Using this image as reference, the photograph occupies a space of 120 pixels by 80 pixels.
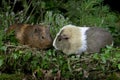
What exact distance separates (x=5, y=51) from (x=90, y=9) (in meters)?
1.78

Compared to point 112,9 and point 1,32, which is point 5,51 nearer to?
point 1,32

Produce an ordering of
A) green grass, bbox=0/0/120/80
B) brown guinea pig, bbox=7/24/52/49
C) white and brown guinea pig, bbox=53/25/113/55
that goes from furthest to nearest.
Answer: brown guinea pig, bbox=7/24/52/49 < white and brown guinea pig, bbox=53/25/113/55 < green grass, bbox=0/0/120/80

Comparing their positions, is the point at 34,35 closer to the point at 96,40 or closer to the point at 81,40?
the point at 81,40

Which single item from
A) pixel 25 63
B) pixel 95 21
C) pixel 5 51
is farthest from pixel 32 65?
pixel 95 21

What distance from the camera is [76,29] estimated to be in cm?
572

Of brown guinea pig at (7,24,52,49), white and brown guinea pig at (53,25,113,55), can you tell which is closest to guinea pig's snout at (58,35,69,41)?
white and brown guinea pig at (53,25,113,55)

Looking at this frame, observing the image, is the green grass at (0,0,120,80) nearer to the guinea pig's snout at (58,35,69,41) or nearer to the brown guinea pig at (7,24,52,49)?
the brown guinea pig at (7,24,52,49)

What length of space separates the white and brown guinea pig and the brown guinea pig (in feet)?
0.73

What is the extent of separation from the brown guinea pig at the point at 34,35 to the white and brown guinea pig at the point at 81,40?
223mm

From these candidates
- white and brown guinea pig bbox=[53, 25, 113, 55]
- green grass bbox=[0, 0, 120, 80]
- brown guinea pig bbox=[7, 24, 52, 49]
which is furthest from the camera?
brown guinea pig bbox=[7, 24, 52, 49]

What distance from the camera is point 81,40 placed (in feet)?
18.4

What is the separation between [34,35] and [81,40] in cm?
88

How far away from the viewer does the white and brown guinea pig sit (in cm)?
562

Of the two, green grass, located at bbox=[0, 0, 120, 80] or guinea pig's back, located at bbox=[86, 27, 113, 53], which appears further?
guinea pig's back, located at bbox=[86, 27, 113, 53]
